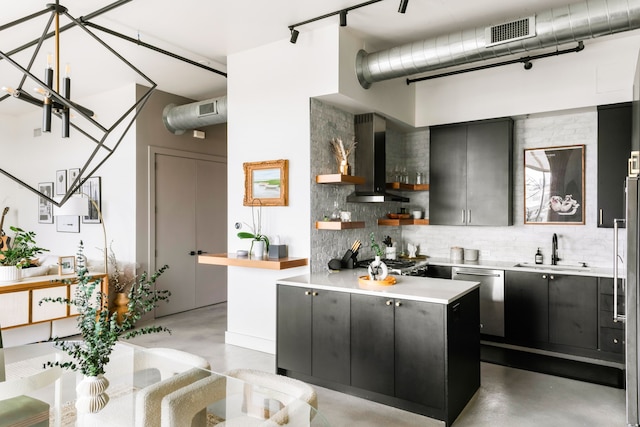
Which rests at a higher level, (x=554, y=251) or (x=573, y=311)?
(x=554, y=251)

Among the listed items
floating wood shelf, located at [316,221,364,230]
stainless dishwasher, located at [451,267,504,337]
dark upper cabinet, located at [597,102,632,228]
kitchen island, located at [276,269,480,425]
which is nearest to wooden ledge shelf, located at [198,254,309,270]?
kitchen island, located at [276,269,480,425]

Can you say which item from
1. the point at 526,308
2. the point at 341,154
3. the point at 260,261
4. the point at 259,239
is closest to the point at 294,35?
the point at 341,154

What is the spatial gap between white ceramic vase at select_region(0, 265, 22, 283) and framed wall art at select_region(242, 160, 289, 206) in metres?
2.70

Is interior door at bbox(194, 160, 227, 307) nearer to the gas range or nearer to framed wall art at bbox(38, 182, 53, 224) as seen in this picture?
framed wall art at bbox(38, 182, 53, 224)

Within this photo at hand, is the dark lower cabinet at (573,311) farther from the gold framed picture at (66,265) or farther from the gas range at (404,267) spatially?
the gold framed picture at (66,265)

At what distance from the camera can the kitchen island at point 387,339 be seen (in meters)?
3.05

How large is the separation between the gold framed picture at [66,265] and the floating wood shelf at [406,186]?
165 inches

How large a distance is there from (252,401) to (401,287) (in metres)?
1.83

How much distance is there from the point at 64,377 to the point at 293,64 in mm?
3551

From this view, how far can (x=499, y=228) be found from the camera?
5.42 m

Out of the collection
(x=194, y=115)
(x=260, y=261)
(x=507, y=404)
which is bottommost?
(x=507, y=404)

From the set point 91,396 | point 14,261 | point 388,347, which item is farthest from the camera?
point 14,261

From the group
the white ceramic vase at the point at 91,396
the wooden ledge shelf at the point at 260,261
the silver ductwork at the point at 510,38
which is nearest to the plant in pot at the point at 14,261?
the wooden ledge shelf at the point at 260,261

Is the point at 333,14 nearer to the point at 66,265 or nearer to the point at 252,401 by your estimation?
the point at 252,401
